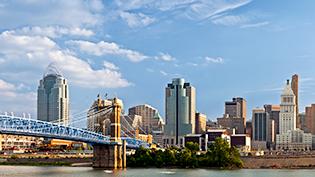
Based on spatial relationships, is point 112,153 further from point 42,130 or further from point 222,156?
point 42,130

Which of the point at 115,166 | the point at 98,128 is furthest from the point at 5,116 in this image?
the point at 98,128

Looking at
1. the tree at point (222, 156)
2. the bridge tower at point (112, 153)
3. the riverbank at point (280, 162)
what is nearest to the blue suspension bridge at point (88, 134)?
the bridge tower at point (112, 153)

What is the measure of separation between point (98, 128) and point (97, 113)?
1024 cm

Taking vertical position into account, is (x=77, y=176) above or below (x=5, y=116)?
below

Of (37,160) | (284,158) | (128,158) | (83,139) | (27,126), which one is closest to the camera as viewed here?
(27,126)

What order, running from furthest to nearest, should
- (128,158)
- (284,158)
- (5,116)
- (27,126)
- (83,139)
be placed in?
(284,158), (128,158), (83,139), (27,126), (5,116)

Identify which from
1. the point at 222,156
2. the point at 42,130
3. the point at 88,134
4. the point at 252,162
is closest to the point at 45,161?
the point at 88,134

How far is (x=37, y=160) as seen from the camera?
463ft

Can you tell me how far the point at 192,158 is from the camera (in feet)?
377

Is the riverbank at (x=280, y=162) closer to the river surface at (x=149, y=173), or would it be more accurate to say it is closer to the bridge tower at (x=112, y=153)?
the river surface at (x=149, y=173)

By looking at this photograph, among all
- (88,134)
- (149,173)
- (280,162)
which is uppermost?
(88,134)

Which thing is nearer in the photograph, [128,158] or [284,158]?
[128,158]

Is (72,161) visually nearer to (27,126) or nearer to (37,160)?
(37,160)

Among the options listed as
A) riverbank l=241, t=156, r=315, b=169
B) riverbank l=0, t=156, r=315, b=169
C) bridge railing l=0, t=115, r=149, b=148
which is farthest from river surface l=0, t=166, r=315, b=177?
riverbank l=0, t=156, r=315, b=169
